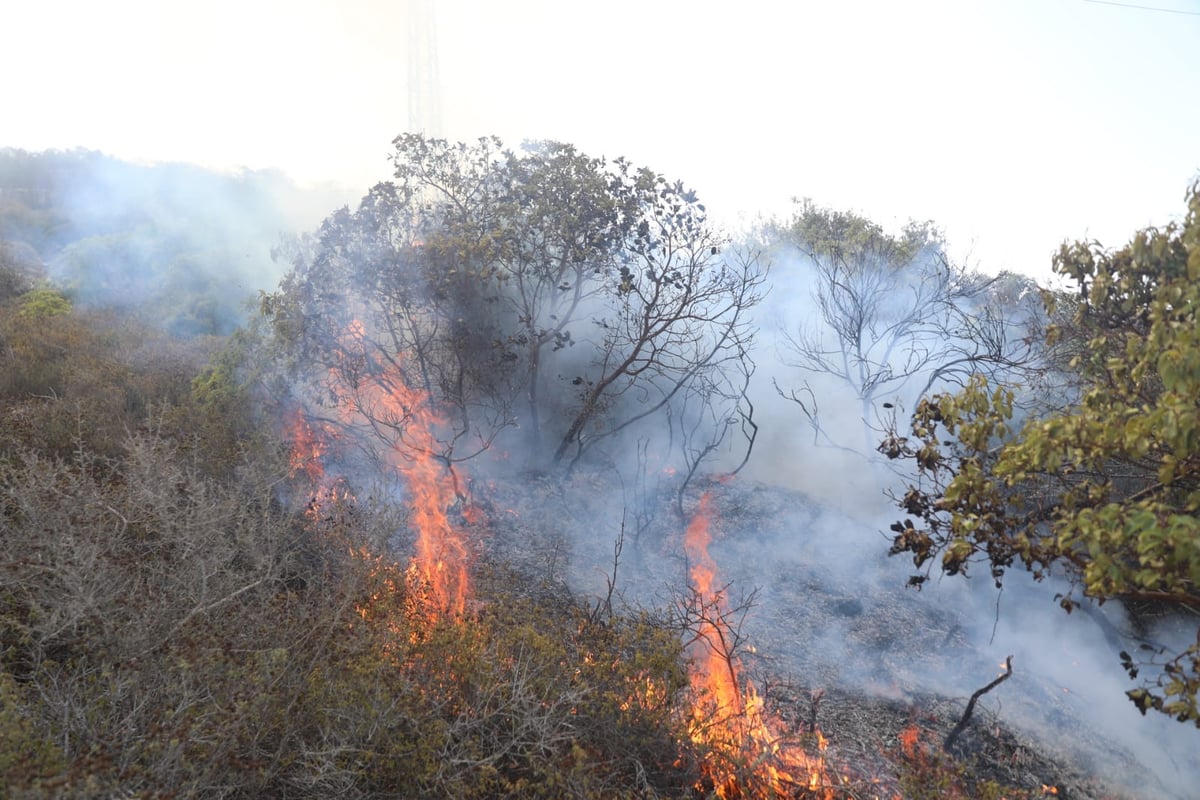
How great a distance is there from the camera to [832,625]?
7969 millimetres

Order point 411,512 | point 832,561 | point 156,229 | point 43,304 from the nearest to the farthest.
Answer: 1. point 411,512
2. point 832,561
3. point 43,304
4. point 156,229

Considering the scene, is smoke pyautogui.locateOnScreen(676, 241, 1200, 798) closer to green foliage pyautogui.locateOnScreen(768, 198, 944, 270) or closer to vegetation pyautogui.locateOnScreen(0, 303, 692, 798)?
green foliage pyautogui.locateOnScreen(768, 198, 944, 270)

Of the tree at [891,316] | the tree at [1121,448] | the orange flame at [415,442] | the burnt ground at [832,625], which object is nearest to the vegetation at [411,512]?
the tree at [1121,448]

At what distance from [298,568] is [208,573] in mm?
1753

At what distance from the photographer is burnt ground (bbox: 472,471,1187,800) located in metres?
5.90

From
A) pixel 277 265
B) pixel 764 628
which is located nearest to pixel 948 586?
pixel 764 628

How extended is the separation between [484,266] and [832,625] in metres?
6.89

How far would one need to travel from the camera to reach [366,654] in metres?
5.16

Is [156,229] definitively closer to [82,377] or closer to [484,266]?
[82,377]

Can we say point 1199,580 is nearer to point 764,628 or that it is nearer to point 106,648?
point 764,628

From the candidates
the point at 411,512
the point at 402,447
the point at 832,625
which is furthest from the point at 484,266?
the point at 832,625

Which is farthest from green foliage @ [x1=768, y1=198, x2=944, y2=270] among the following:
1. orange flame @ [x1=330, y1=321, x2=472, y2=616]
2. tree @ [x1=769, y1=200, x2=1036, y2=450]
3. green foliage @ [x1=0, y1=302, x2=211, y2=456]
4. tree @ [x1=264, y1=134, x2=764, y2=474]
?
green foliage @ [x1=0, y1=302, x2=211, y2=456]

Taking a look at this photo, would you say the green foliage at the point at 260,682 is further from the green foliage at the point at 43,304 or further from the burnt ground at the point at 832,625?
the green foliage at the point at 43,304

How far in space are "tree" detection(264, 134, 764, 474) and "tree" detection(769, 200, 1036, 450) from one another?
280 cm
